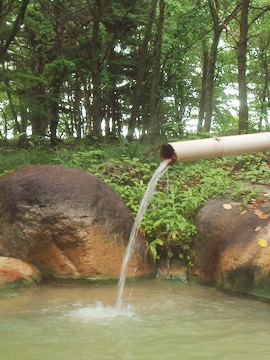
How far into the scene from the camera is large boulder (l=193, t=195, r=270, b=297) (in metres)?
5.62

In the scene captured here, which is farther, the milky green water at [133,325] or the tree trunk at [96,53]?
the tree trunk at [96,53]

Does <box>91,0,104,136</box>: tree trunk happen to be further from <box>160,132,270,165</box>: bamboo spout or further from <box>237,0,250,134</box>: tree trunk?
<box>160,132,270,165</box>: bamboo spout

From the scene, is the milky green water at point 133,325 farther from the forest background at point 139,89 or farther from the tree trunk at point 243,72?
the tree trunk at point 243,72

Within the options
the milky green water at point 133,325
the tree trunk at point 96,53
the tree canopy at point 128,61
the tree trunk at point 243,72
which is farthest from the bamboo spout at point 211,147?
the tree trunk at point 96,53

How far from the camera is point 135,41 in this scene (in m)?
16.3

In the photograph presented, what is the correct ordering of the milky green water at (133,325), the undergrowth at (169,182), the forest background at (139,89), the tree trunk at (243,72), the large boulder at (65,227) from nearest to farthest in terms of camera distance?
the milky green water at (133,325)
the large boulder at (65,227)
the undergrowth at (169,182)
the forest background at (139,89)
the tree trunk at (243,72)

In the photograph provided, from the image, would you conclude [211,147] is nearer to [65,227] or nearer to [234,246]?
[234,246]

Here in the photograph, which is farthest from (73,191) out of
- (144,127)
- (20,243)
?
(144,127)

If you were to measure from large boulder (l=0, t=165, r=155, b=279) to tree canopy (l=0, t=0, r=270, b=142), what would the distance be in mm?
4519

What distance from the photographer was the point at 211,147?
3801 millimetres

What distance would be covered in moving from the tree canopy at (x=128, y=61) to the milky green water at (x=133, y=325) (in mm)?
5760

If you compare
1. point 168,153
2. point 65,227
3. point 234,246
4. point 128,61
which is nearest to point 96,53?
point 128,61

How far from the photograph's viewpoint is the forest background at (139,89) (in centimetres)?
771

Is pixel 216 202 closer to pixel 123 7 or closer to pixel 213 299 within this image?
pixel 213 299
